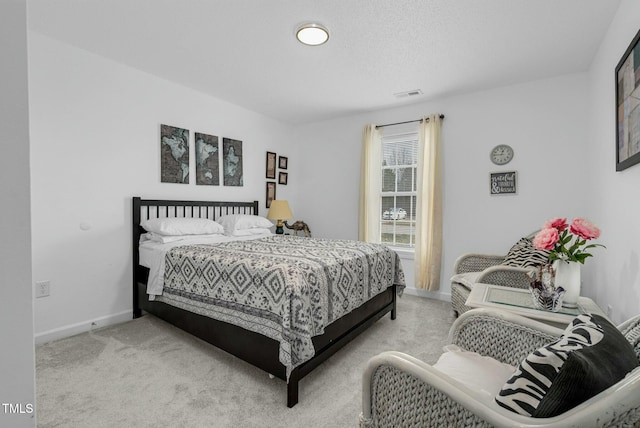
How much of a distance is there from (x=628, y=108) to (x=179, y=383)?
330 cm

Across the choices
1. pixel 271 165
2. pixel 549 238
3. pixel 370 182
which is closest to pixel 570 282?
pixel 549 238

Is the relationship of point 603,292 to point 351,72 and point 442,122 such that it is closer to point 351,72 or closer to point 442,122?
point 442,122

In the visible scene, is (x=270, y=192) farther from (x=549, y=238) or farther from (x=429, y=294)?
(x=549, y=238)

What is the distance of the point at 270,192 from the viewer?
15.3 ft

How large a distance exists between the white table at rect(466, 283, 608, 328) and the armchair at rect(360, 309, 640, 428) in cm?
29

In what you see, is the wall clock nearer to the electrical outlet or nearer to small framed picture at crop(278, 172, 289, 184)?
small framed picture at crop(278, 172, 289, 184)

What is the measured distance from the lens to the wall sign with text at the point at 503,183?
3350mm

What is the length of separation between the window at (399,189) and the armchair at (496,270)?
3.75 feet

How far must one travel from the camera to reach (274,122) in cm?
A: 476

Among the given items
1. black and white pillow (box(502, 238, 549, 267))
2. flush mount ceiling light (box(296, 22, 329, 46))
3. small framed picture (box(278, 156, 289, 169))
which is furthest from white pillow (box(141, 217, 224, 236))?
black and white pillow (box(502, 238, 549, 267))

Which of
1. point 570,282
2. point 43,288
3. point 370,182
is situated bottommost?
point 43,288

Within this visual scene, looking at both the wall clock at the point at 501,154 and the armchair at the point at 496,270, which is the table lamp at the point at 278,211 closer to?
the armchair at the point at 496,270

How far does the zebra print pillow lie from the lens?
688mm

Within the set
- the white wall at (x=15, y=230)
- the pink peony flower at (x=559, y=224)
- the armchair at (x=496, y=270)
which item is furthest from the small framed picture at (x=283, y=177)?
the white wall at (x=15, y=230)
